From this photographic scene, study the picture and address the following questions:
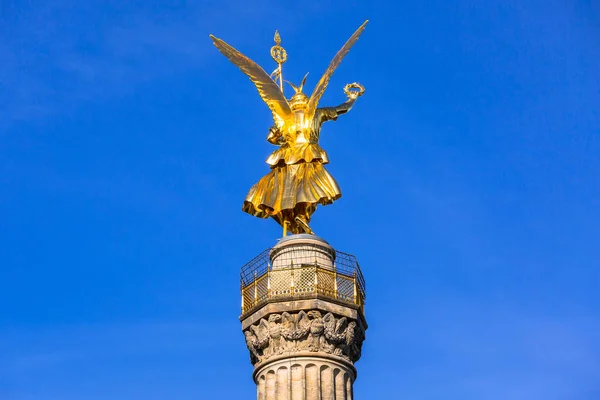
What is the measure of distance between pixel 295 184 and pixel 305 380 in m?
7.90

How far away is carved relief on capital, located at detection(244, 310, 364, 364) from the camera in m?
38.1

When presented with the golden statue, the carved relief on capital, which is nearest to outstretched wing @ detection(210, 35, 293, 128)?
the golden statue

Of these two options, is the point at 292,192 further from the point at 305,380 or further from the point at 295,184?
the point at 305,380

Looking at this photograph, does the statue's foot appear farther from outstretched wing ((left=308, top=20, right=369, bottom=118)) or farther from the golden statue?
outstretched wing ((left=308, top=20, right=369, bottom=118))

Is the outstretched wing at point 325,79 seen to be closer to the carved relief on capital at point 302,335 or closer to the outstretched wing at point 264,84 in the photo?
the outstretched wing at point 264,84

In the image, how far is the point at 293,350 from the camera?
1495 inches

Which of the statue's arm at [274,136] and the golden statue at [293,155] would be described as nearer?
the golden statue at [293,155]

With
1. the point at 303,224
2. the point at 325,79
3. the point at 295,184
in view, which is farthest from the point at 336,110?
the point at 303,224

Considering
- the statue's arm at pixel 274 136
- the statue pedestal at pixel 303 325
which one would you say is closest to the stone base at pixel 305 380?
the statue pedestal at pixel 303 325

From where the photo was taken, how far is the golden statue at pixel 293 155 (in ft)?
139

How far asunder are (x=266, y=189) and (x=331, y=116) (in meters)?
4.30

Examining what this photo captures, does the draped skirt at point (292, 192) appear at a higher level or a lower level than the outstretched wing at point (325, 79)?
lower

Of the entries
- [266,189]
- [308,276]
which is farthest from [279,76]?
[308,276]

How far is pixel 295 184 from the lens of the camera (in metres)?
42.6
